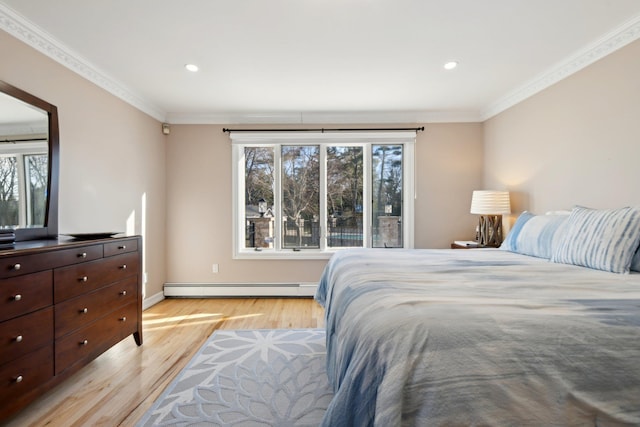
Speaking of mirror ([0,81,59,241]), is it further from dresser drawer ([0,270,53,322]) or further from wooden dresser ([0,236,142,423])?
dresser drawer ([0,270,53,322])

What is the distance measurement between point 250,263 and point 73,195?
2.07m

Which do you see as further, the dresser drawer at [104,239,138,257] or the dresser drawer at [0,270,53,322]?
the dresser drawer at [104,239,138,257]

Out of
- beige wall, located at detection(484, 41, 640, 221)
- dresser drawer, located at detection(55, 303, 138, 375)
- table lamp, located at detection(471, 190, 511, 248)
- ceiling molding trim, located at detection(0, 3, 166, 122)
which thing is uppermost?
ceiling molding trim, located at detection(0, 3, 166, 122)

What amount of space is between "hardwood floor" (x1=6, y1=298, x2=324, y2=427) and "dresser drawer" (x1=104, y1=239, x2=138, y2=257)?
0.85 m

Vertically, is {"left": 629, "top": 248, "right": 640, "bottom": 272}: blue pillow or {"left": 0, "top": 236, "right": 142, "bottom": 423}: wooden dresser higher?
{"left": 629, "top": 248, "right": 640, "bottom": 272}: blue pillow

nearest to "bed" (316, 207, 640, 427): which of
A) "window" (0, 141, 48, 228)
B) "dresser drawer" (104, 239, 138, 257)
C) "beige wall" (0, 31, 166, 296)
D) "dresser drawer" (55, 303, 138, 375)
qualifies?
"dresser drawer" (55, 303, 138, 375)

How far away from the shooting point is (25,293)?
1535mm

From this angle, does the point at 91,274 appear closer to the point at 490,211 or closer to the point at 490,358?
the point at 490,358

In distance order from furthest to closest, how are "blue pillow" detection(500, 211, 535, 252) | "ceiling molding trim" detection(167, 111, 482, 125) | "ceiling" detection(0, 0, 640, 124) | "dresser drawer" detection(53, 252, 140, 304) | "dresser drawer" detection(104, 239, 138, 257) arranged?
"ceiling molding trim" detection(167, 111, 482, 125)
"blue pillow" detection(500, 211, 535, 252)
"dresser drawer" detection(104, 239, 138, 257)
"ceiling" detection(0, 0, 640, 124)
"dresser drawer" detection(53, 252, 140, 304)

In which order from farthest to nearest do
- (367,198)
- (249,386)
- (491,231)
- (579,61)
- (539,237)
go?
(367,198) < (491,231) < (579,61) < (539,237) < (249,386)

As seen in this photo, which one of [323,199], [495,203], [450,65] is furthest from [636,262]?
[323,199]

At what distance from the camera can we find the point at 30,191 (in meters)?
2.05

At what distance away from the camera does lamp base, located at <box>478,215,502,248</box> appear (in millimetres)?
3414

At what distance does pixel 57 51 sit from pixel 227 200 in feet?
7.10
